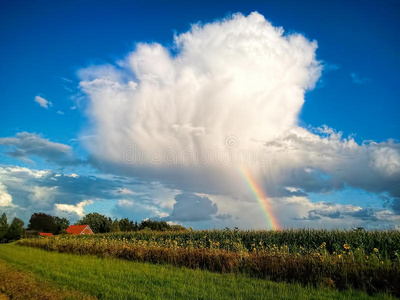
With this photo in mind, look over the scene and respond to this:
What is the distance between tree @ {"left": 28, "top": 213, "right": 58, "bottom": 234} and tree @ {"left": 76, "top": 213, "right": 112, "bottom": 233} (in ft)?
25.0

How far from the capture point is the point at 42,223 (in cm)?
8388

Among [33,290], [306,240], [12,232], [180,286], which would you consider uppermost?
[306,240]

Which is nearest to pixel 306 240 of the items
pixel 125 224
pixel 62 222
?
pixel 125 224

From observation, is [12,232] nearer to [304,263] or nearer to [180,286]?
[180,286]

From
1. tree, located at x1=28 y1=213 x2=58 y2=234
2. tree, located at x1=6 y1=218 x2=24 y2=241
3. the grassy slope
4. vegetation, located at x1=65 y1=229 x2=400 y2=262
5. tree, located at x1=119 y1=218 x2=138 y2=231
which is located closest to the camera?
the grassy slope

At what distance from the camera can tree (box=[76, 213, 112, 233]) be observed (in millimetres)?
83125

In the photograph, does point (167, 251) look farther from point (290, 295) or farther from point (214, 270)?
point (290, 295)

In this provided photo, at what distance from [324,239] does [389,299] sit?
13186 millimetres

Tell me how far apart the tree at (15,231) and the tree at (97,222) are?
69.0 ft

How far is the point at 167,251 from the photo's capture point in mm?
14242

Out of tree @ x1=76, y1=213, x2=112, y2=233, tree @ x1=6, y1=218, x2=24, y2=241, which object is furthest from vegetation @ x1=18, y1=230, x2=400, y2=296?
tree @ x1=76, y1=213, x2=112, y2=233

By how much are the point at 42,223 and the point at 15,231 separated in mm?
20201

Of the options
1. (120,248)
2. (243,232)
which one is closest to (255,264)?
(120,248)

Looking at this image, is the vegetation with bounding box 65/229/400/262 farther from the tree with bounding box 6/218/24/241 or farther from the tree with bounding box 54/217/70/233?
the tree with bounding box 54/217/70/233
